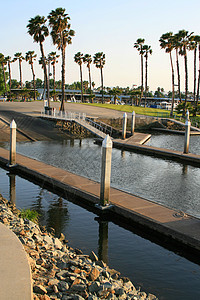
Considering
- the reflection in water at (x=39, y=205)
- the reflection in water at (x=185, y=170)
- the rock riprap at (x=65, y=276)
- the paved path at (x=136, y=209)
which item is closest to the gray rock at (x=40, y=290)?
the rock riprap at (x=65, y=276)

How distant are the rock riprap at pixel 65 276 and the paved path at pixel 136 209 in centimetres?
279

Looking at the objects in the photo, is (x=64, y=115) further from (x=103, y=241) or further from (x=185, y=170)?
(x=103, y=241)

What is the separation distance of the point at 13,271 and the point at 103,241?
16.8ft

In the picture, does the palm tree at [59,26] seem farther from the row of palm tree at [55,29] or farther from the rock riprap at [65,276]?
A: the rock riprap at [65,276]

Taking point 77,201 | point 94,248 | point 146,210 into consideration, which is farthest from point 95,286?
point 77,201

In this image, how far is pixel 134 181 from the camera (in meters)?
18.6

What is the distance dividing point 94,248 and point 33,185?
760cm

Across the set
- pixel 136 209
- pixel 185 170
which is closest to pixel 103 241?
pixel 136 209

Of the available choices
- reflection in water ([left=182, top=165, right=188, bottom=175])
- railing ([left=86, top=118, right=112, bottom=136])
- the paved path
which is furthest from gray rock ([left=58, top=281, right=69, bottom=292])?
railing ([left=86, top=118, right=112, bottom=136])

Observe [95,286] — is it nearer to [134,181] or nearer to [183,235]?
[183,235]

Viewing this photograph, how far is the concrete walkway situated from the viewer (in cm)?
520

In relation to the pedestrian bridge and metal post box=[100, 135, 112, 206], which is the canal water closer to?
metal post box=[100, 135, 112, 206]

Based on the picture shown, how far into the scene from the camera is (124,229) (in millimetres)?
11594

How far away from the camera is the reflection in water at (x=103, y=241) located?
9677 millimetres
